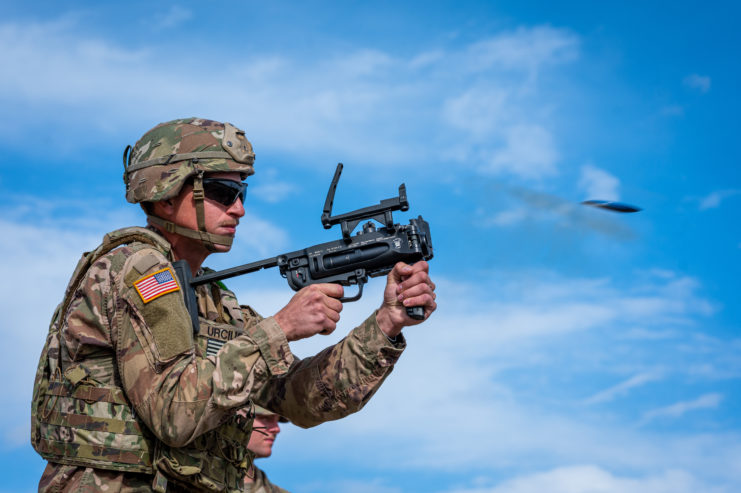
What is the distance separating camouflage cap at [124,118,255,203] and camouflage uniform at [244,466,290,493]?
521cm

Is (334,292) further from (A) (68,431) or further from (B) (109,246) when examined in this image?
(A) (68,431)

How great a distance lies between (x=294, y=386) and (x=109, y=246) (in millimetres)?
2140

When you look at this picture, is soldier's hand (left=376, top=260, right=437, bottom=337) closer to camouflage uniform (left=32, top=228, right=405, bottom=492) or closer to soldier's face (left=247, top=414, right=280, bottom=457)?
camouflage uniform (left=32, top=228, right=405, bottom=492)

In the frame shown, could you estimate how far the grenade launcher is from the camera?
724 centimetres

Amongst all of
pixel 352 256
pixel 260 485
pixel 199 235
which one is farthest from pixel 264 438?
pixel 352 256

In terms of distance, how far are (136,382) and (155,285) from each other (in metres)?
0.76

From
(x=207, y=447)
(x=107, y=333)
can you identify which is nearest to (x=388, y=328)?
(x=207, y=447)

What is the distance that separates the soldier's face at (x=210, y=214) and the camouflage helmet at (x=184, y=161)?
39 mm

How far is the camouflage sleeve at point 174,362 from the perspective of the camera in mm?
6453

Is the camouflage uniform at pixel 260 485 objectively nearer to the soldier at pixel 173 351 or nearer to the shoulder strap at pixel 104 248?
the soldier at pixel 173 351

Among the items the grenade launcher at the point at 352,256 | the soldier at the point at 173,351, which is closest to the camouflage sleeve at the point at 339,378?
the soldier at the point at 173,351

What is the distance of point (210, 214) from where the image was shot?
7582 millimetres

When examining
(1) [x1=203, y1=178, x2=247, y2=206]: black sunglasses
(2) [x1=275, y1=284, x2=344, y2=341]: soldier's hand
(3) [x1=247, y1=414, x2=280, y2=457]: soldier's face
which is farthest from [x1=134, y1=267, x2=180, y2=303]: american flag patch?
(3) [x1=247, y1=414, x2=280, y2=457]: soldier's face

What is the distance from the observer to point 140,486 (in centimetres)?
684
